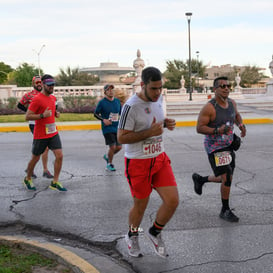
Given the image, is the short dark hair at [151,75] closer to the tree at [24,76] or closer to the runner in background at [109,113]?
the runner in background at [109,113]

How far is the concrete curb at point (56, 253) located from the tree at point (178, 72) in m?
70.4

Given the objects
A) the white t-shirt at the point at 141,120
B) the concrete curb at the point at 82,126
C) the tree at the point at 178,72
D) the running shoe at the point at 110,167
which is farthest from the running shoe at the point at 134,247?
the tree at the point at 178,72

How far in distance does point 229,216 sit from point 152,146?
179 centimetres

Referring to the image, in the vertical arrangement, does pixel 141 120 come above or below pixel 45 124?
above

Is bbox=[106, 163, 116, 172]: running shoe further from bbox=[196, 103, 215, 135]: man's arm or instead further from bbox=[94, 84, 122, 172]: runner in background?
bbox=[196, 103, 215, 135]: man's arm

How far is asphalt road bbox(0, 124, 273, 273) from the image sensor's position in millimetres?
4242

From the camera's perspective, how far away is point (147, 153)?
13.7 feet

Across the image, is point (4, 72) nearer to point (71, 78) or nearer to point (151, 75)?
point (71, 78)

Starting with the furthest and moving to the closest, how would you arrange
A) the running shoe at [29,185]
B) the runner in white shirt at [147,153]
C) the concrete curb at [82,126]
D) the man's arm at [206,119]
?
1. the concrete curb at [82,126]
2. the running shoe at [29,185]
3. the man's arm at [206,119]
4. the runner in white shirt at [147,153]

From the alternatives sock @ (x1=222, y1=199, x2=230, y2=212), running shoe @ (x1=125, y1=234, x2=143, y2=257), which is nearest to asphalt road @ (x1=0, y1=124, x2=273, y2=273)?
running shoe @ (x1=125, y1=234, x2=143, y2=257)

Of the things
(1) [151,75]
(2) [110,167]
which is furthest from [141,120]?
(2) [110,167]

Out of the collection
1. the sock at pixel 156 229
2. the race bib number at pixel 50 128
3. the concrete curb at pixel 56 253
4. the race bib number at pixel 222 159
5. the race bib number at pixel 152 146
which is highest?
the race bib number at pixel 152 146

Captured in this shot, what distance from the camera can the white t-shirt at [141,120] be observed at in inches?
160

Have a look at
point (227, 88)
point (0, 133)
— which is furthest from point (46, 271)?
point (0, 133)
